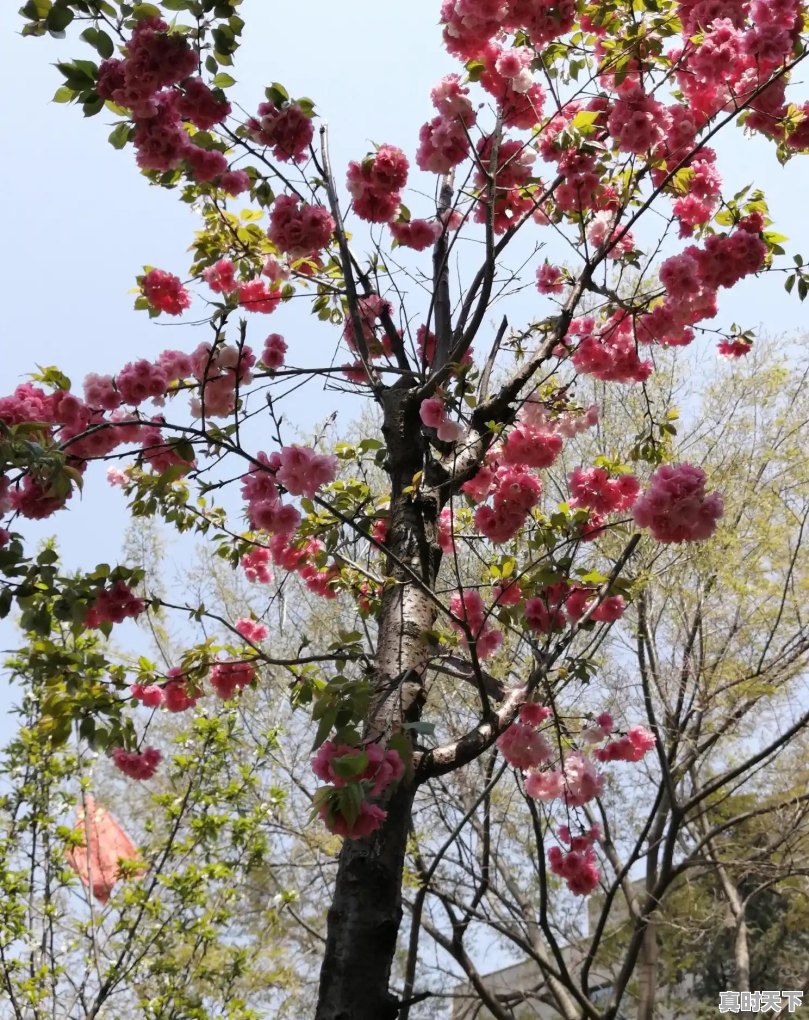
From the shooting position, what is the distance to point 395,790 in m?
2.11

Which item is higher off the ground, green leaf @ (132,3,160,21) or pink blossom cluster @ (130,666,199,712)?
green leaf @ (132,3,160,21)

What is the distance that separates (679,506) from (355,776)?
127cm

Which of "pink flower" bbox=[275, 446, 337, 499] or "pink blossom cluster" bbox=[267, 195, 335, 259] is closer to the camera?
"pink flower" bbox=[275, 446, 337, 499]

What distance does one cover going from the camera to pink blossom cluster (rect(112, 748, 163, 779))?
331 cm

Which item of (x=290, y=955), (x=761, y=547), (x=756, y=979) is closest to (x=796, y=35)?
(x=761, y=547)

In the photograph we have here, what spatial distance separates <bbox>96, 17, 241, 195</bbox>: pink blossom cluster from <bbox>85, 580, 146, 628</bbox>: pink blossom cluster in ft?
4.27

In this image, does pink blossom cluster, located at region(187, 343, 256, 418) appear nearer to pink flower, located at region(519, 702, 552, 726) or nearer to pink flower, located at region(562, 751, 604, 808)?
pink flower, located at region(519, 702, 552, 726)

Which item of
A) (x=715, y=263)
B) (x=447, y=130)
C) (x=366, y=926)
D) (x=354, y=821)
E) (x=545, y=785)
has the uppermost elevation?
(x=447, y=130)

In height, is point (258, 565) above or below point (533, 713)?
above

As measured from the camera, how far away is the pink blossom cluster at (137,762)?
3.31 m

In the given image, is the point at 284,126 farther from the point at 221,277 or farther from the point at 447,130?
the point at 221,277

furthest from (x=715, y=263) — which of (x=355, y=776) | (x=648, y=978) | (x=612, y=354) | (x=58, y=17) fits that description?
(x=648, y=978)

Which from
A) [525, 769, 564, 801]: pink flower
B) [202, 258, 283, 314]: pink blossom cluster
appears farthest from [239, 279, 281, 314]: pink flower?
[525, 769, 564, 801]: pink flower

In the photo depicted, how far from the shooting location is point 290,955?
7.87m
